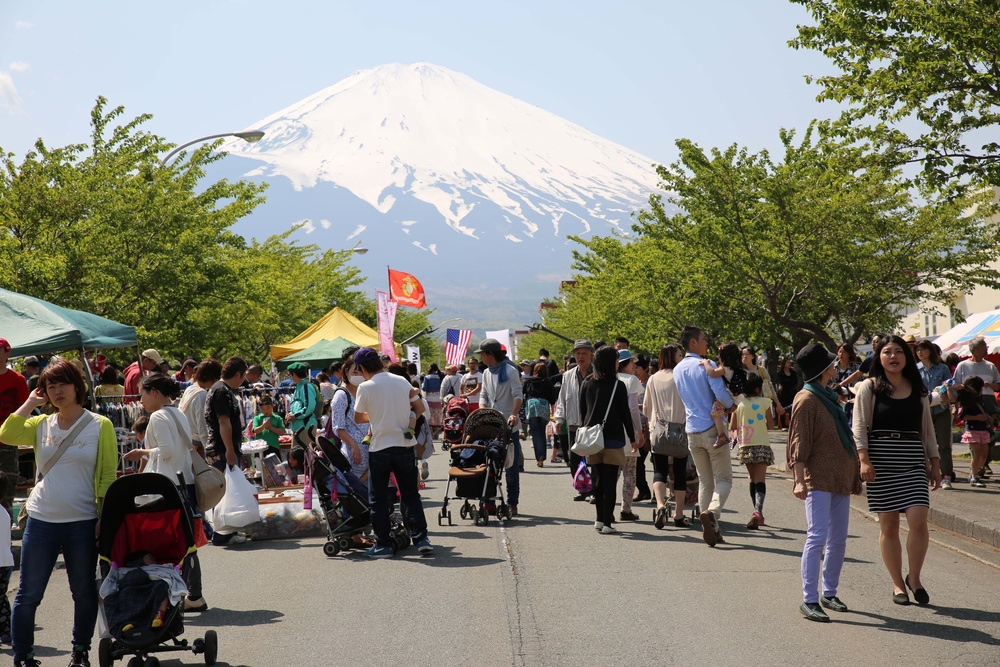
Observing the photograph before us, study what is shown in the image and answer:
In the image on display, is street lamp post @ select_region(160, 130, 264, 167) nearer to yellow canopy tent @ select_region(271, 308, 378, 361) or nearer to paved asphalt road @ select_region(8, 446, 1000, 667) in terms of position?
yellow canopy tent @ select_region(271, 308, 378, 361)

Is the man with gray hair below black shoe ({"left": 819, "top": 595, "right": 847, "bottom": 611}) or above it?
above

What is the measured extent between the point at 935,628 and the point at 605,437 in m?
4.45

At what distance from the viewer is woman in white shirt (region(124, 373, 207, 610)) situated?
23.4 feet

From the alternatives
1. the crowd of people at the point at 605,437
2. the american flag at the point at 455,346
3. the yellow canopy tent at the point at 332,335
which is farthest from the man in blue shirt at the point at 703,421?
the american flag at the point at 455,346

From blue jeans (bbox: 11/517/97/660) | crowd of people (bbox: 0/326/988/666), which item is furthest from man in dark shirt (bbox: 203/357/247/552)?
blue jeans (bbox: 11/517/97/660)

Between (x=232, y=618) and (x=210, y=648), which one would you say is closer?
(x=210, y=648)

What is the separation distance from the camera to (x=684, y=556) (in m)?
9.39

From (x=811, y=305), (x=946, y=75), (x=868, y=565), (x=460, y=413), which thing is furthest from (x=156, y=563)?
(x=811, y=305)

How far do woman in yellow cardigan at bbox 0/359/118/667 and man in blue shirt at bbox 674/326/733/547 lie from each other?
560cm

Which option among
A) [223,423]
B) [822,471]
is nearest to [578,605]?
[822,471]

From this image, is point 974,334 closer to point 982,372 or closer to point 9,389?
point 982,372

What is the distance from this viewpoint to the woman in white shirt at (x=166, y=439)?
7.12m

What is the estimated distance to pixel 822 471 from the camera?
7.14 metres

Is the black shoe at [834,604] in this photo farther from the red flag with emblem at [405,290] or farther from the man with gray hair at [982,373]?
the red flag with emblem at [405,290]
